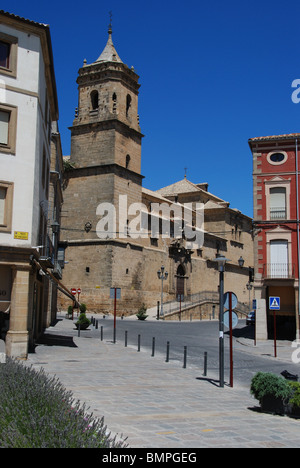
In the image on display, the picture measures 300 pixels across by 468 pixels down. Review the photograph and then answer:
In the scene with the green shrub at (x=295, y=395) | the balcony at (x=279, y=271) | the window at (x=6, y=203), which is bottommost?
the green shrub at (x=295, y=395)

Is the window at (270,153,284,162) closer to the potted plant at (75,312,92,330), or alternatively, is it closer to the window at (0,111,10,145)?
the potted plant at (75,312,92,330)

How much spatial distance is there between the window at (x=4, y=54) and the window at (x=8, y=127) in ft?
4.93

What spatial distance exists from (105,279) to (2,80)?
28581 mm

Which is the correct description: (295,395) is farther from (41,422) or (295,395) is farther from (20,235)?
(20,235)

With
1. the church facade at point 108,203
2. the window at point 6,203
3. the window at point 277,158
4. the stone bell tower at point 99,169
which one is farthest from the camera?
the church facade at point 108,203

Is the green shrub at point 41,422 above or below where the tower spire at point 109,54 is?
below

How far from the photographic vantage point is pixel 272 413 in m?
9.86

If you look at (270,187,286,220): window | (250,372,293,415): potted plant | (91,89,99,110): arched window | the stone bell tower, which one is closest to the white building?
(250,372,293,415): potted plant

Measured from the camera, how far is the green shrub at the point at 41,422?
15.9 ft

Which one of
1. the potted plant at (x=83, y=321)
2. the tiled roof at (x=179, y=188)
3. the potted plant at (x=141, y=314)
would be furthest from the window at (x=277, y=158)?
the tiled roof at (x=179, y=188)

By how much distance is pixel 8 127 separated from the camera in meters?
17.0

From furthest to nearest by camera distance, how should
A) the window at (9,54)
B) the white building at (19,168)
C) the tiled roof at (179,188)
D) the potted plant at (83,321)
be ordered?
1. the tiled roof at (179,188)
2. the potted plant at (83,321)
3. the window at (9,54)
4. the white building at (19,168)

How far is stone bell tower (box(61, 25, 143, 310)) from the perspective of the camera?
45.0 metres

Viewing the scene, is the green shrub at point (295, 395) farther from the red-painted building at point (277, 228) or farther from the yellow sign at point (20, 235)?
the red-painted building at point (277, 228)
